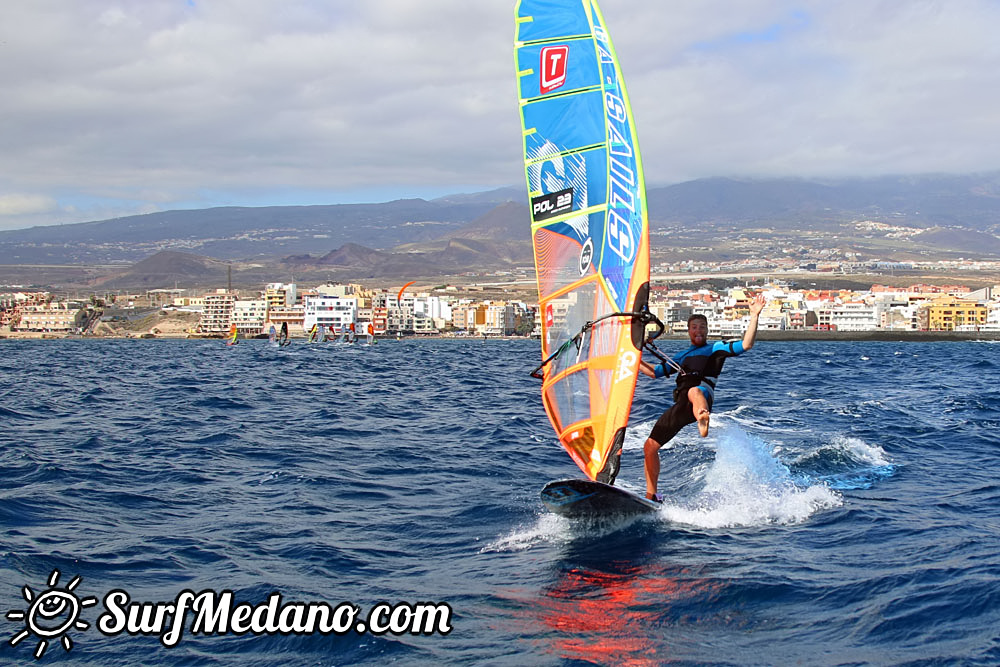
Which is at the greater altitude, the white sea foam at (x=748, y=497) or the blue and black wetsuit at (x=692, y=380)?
the blue and black wetsuit at (x=692, y=380)

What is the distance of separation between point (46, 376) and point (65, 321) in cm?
13434

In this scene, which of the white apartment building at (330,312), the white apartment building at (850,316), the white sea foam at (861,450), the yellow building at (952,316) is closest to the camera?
the white sea foam at (861,450)

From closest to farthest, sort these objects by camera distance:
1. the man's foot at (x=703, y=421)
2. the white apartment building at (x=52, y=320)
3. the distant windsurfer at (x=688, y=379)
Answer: the man's foot at (x=703, y=421) → the distant windsurfer at (x=688, y=379) → the white apartment building at (x=52, y=320)

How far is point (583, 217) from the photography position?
30.6 ft

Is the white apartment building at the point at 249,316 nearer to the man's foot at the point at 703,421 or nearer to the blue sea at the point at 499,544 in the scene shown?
the blue sea at the point at 499,544

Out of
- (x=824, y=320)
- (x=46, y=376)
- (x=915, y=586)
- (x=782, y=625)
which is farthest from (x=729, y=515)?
(x=824, y=320)

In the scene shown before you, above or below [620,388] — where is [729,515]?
below

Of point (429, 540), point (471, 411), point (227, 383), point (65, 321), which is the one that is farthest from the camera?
point (65, 321)

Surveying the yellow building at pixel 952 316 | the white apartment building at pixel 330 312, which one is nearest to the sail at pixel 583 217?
the white apartment building at pixel 330 312

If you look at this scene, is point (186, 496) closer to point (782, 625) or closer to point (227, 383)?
point (782, 625)

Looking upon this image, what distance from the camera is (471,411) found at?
2062 cm

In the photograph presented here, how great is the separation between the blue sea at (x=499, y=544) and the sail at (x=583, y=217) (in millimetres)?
1181

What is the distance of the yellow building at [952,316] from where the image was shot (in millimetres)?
130750

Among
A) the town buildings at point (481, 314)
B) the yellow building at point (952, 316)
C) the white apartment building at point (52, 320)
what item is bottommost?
the yellow building at point (952, 316)
